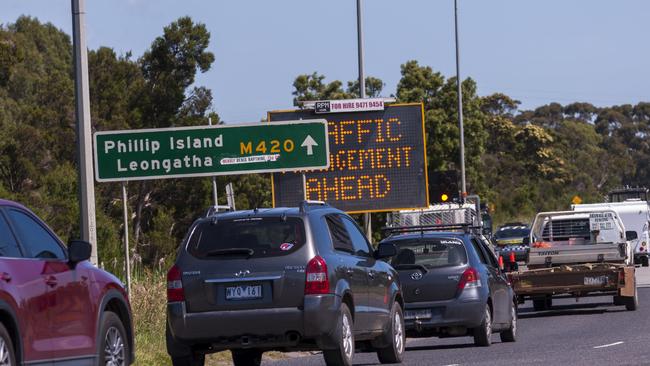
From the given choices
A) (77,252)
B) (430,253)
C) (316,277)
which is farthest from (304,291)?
(430,253)

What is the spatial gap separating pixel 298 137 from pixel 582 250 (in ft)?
22.6

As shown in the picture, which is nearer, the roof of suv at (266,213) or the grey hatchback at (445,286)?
the roof of suv at (266,213)

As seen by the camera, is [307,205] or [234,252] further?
[307,205]

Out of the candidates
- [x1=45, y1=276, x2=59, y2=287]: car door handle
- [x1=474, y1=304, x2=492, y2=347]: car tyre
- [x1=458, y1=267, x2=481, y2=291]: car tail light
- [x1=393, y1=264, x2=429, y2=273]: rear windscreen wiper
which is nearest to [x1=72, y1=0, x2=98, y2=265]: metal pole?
[x1=393, y1=264, x2=429, y2=273]: rear windscreen wiper

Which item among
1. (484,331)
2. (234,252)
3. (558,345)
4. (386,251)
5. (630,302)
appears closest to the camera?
(234,252)

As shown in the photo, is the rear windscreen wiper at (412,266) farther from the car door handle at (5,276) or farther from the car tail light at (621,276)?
the car door handle at (5,276)

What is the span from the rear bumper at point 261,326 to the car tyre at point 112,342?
1488mm

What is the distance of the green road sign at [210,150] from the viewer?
2252cm

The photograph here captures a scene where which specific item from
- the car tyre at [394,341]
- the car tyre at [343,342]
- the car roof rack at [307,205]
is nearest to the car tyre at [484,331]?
the car tyre at [394,341]

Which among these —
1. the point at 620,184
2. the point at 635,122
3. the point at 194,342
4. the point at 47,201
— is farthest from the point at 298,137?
the point at 635,122

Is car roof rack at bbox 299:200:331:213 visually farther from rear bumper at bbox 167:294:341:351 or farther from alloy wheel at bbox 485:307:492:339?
alloy wheel at bbox 485:307:492:339

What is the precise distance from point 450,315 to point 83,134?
5495 millimetres

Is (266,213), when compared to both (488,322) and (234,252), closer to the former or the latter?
(234,252)

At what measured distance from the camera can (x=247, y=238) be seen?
13.7m
